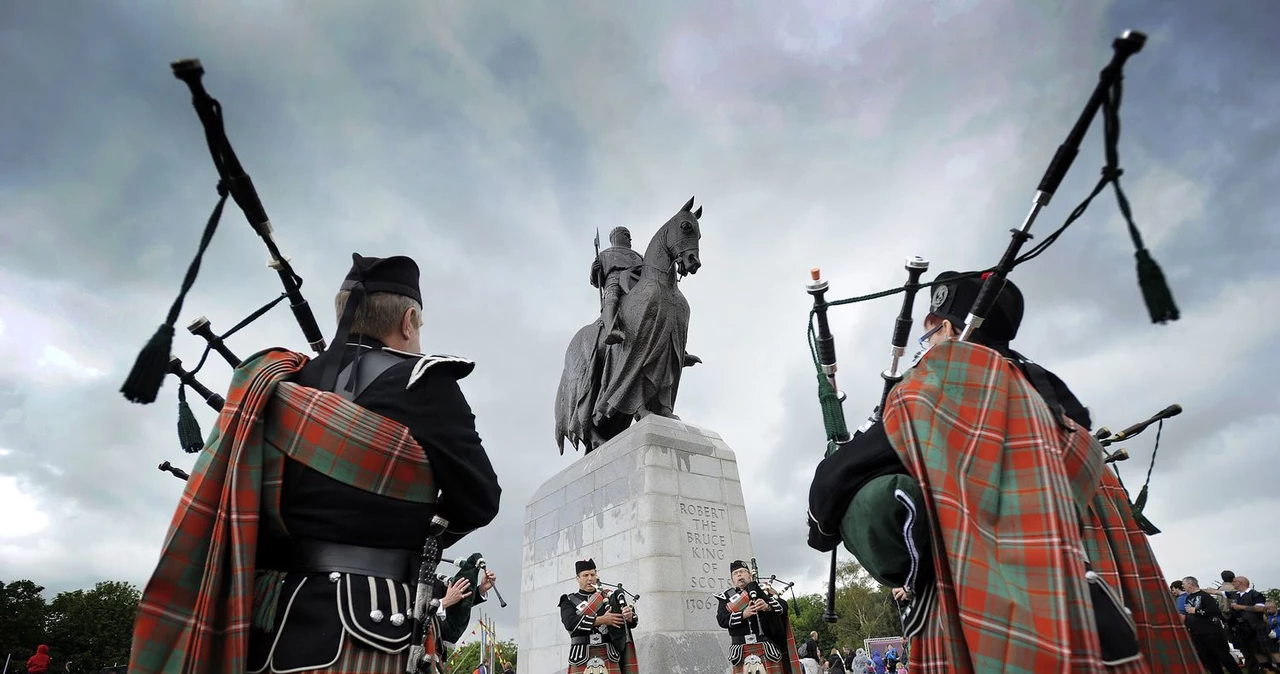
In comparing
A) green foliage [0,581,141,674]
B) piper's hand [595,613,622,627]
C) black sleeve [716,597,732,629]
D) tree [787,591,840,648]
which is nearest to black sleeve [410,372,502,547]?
piper's hand [595,613,622,627]

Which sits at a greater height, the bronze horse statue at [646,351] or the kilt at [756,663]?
the bronze horse statue at [646,351]

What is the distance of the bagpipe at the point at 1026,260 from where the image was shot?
218 cm

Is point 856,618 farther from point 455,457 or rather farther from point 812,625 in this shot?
point 455,457

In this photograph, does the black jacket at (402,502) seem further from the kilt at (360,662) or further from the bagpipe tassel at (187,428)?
the bagpipe tassel at (187,428)

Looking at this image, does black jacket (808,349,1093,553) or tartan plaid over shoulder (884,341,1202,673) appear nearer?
tartan plaid over shoulder (884,341,1202,673)

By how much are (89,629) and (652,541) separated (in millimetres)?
44375

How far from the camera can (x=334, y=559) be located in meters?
2.14

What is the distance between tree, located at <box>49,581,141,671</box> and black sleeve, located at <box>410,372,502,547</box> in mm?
44153

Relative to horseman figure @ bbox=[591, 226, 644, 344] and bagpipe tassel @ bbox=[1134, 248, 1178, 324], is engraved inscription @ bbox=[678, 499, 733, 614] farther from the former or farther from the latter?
bagpipe tassel @ bbox=[1134, 248, 1178, 324]

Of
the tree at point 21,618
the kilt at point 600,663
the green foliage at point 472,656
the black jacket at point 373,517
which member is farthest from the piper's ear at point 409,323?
the tree at point 21,618

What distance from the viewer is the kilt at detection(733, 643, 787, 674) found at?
22.0 feet

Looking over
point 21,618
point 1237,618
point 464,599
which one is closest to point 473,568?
point 464,599

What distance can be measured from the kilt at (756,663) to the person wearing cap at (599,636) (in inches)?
41.4

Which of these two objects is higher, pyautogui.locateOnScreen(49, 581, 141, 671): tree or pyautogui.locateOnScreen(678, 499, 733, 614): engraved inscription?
pyautogui.locateOnScreen(49, 581, 141, 671): tree
